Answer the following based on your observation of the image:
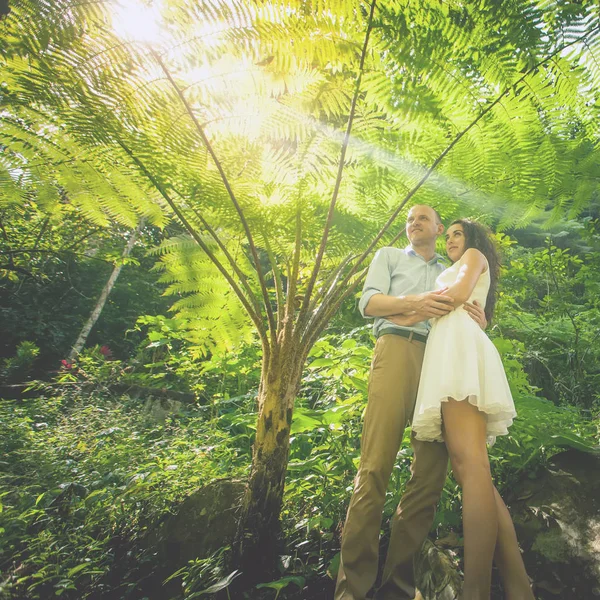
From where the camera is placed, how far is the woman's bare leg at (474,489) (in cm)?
85

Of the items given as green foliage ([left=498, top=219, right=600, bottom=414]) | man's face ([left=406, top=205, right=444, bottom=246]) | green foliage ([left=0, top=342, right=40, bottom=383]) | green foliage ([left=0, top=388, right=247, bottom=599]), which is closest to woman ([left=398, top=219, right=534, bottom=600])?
man's face ([left=406, top=205, right=444, bottom=246])

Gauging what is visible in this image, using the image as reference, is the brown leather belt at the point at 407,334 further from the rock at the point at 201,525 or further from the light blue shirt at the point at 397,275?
the rock at the point at 201,525

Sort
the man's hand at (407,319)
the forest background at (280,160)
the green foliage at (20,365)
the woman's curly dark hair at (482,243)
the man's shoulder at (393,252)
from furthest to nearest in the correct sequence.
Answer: the green foliage at (20,365), the man's shoulder at (393,252), the woman's curly dark hair at (482,243), the man's hand at (407,319), the forest background at (280,160)

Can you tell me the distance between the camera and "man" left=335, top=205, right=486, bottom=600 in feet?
3.46

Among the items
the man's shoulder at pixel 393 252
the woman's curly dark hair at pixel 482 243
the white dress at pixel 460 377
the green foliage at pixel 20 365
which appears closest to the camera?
the white dress at pixel 460 377

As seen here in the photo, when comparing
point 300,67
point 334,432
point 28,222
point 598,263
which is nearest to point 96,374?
point 28,222

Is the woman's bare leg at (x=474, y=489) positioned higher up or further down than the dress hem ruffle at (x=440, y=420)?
further down

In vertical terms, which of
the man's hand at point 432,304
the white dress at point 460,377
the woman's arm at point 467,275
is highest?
the woman's arm at point 467,275

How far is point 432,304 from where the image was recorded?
3.76 ft

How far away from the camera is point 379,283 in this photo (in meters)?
1.37

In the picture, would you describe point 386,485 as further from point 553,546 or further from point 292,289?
point 292,289

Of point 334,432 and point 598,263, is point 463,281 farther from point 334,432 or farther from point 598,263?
point 598,263

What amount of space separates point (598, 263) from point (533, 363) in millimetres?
1382

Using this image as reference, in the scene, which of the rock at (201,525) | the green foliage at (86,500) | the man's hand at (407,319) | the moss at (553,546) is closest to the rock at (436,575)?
the moss at (553,546)
